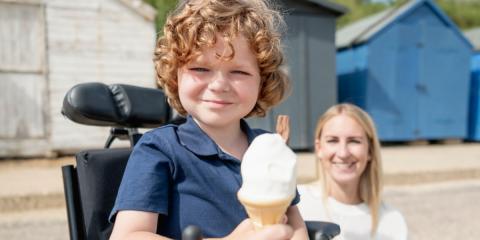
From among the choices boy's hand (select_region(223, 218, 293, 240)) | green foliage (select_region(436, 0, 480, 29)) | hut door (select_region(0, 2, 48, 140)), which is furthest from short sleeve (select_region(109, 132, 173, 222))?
green foliage (select_region(436, 0, 480, 29))

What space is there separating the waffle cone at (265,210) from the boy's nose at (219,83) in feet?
1.15

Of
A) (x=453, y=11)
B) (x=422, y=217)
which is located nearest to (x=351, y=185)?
(x=422, y=217)

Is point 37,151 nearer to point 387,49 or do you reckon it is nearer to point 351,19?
point 387,49

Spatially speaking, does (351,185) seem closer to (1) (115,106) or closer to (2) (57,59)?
(1) (115,106)

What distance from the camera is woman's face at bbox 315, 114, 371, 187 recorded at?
7.85ft

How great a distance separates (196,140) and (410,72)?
33.1ft

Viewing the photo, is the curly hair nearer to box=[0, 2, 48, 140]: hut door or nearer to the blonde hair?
the blonde hair

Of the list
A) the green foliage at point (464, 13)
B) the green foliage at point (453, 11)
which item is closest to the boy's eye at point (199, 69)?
the green foliage at point (453, 11)

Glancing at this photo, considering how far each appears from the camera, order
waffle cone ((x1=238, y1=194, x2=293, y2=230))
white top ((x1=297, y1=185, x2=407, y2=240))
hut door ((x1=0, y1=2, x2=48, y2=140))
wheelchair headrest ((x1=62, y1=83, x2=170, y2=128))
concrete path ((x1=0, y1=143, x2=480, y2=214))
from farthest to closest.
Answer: hut door ((x1=0, y1=2, x2=48, y2=140)) → concrete path ((x1=0, y1=143, x2=480, y2=214)) → white top ((x1=297, y1=185, x2=407, y2=240)) → wheelchair headrest ((x1=62, y1=83, x2=170, y2=128)) → waffle cone ((x1=238, y1=194, x2=293, y2=230))

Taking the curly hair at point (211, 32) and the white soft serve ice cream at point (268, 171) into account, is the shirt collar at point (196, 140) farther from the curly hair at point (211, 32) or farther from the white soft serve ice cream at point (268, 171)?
the white soft serve ice cream at point (268, 171)

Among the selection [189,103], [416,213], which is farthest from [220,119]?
[416,213]

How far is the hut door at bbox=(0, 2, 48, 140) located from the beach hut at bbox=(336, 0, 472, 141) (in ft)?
21.9

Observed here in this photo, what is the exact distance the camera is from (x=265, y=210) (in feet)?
3.25

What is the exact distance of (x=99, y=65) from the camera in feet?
26.6
